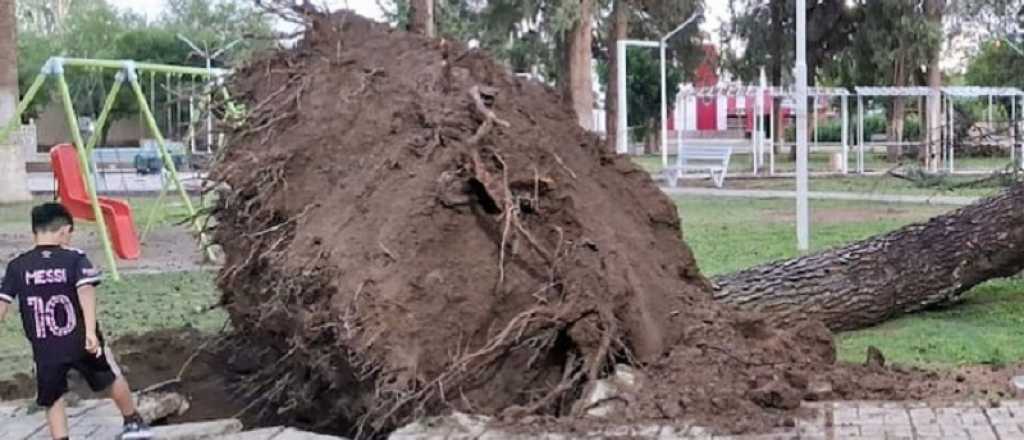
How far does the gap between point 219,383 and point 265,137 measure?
1.57 meters

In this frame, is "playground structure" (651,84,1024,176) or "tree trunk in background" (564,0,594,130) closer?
"playground structure" (651,84,1024,176)

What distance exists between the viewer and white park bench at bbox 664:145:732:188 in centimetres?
3241

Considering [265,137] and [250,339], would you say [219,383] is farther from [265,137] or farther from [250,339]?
[265,137]

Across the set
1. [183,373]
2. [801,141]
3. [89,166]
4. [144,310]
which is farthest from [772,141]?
[183,373]

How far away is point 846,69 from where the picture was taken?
46.0 m

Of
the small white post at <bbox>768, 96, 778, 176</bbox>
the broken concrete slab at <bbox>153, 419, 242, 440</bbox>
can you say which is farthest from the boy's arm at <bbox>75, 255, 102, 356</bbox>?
the small white post at <bbox>768, 96, 778, 176</bbox>

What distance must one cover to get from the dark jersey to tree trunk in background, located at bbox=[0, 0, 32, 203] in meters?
21.9

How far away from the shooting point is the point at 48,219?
6750mm

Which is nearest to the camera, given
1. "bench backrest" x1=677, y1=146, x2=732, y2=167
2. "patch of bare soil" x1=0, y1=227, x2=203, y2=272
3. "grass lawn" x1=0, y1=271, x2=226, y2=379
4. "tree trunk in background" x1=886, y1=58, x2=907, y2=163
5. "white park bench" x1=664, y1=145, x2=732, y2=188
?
"grass lawn" x1=0, y1=271, x2=226, y2=379

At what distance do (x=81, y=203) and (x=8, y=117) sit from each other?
43.1 ft

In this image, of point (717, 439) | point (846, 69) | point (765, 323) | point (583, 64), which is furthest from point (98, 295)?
point (846, 69)

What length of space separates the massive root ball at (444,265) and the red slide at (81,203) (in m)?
7.77

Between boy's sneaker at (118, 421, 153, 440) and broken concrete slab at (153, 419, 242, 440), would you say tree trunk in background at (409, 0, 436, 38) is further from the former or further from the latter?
boy's sneaker at (118, 421, 153, 440)

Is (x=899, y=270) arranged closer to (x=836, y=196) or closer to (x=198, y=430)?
(x=198, y=430)
